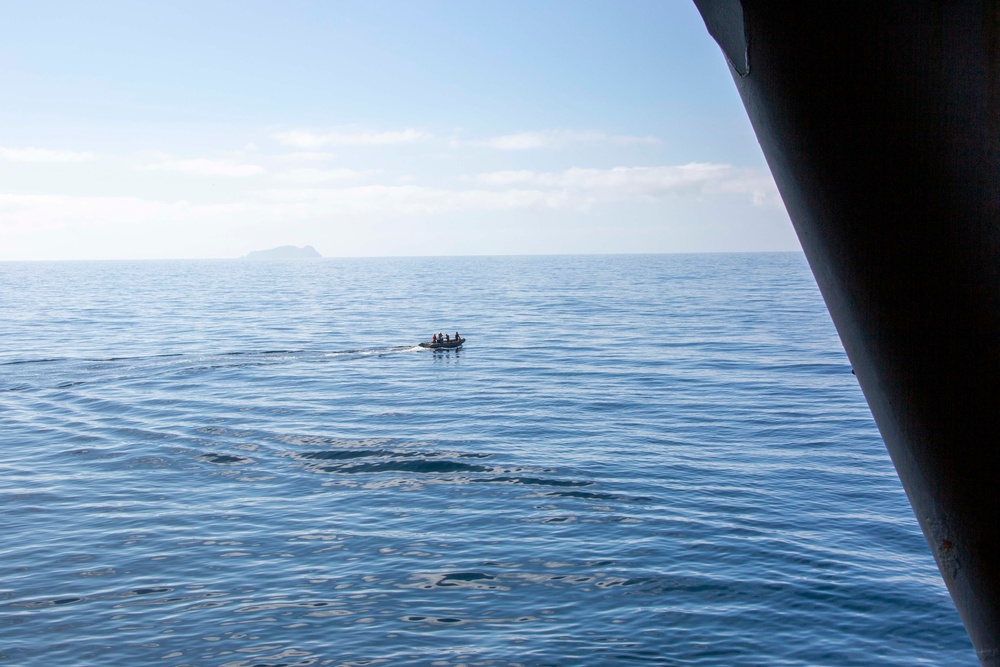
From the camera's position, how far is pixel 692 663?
45.8 ft

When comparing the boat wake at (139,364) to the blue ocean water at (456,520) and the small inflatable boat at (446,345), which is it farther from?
the small inflatable boat at (446,345)

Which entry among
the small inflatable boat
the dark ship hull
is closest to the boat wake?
the small inflatable boat

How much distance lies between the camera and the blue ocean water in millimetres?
15094

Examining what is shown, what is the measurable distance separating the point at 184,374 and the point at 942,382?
48.6 metres

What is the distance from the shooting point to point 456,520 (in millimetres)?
21500

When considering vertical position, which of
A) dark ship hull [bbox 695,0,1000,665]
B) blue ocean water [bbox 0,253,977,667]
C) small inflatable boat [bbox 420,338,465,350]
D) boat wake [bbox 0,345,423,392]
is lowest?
blue ocean water [bbox 0,253,977,667]

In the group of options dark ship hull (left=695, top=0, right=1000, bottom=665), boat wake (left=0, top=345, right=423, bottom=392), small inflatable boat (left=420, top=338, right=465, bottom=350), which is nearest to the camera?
dark ship hull (left=695, top=0, right=1000, bottom=665)

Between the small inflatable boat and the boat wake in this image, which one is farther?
the small inflatable boat

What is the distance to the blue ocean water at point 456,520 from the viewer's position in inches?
594

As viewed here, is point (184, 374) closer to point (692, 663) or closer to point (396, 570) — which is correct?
point (396, 570)

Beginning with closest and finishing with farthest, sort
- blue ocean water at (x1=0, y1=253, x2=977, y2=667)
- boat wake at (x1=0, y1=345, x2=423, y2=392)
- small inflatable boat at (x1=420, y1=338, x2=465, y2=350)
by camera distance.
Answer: blue ocean water at (x1=0, y1=253, x2=977, y2=667)
boat wake at (x1=0, y1=345, x2=423, y2=392)
small inflatable boat at (x1=420, y1=338, x2=465, y2=350)

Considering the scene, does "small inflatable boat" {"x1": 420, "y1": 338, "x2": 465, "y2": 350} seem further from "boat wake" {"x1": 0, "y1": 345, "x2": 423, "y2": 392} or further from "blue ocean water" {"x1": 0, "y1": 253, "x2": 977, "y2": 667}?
"blue ocean water" {"x1": 0, "y1": 253, "x2": 977, "y2": 667}

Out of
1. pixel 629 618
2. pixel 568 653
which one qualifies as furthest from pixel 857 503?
pixel 568 653

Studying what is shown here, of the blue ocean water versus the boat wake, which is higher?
the boat wake
